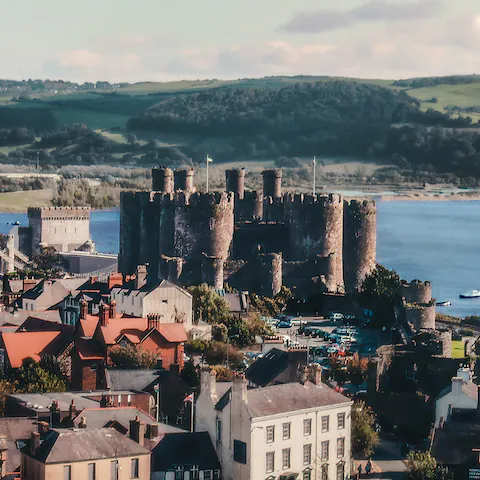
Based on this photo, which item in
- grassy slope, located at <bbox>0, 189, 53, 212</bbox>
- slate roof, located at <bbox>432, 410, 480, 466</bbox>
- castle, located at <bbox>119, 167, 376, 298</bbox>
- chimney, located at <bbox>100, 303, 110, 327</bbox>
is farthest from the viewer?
grassy slope, located at <bbox>0, 189, 53, 212</bbox>

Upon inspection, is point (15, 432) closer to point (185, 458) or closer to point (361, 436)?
point (185, 458)

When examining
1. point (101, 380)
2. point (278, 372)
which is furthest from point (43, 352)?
point (278, 372)

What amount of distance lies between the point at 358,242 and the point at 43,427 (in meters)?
31.4

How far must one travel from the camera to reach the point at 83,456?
3584cm

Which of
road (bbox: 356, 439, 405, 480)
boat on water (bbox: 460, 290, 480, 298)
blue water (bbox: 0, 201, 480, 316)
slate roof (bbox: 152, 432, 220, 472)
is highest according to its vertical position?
slate roof (bbox: 152, 432, 220, 472)

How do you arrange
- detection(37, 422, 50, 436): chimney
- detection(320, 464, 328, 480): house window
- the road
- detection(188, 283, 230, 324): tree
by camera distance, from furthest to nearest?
detection(188, 283, 230, 324): tree < the road < detection(320, 464, 328, 480): house window < detection(37, 422, 50, 436): chimney

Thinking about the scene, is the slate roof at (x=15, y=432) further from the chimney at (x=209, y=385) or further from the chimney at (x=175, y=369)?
the chimney at (x=175, y=369)

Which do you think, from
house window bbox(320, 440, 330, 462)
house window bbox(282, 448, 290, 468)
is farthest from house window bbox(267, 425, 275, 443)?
house window bbox(320, 440, 330, 462)

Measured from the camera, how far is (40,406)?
136 ft

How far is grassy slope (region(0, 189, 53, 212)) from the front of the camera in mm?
174750

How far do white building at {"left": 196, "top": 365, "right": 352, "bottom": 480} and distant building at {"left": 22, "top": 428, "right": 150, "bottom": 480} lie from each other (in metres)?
2.18

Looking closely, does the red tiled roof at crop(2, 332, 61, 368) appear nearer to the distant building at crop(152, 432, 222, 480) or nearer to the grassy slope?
the distant building at crop(152, 432, 222, 480)

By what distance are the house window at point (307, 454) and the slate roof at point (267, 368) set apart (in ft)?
15.8

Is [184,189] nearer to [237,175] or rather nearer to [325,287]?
[237,175]
